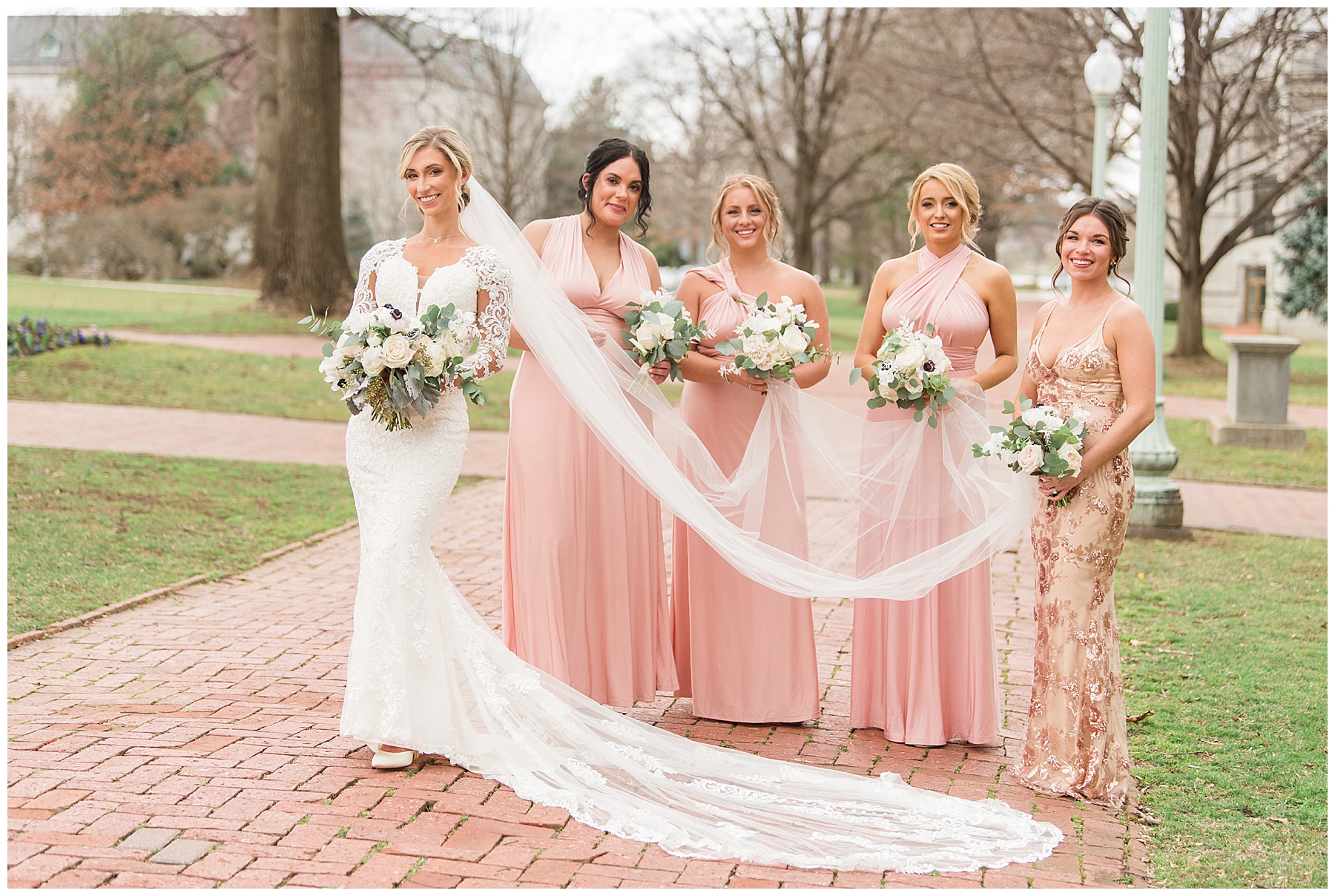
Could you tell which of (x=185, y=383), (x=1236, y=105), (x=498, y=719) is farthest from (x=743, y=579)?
(x=1236, y=105)

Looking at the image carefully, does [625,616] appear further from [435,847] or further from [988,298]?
[988,298]

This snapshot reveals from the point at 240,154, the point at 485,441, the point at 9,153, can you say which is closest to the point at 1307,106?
the point at 485,441

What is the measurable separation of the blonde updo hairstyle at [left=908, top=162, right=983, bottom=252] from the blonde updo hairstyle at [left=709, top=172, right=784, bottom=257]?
60 centimetres

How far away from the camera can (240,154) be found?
4872cm

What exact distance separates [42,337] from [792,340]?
15.0 m

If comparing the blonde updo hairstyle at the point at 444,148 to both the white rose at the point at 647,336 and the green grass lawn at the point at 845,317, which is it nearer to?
the white rose at the point at 647,336

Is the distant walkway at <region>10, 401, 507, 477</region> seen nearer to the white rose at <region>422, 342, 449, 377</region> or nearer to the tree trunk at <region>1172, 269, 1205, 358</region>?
the white rose at <region>422, 342, 449, 377</region>

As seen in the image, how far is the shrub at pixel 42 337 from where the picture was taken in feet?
54.5

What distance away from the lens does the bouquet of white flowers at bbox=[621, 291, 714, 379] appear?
5324mm

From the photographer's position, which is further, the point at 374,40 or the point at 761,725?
the point at 374,40

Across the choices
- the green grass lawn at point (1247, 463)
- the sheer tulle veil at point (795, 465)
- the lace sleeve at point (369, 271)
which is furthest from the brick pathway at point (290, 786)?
the green grass lawn at point (1247, 463)

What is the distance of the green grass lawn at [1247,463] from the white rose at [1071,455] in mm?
9336

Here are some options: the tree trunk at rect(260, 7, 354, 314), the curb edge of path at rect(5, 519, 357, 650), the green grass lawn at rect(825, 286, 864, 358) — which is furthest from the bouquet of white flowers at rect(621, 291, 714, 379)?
the tree trunk at rect(260, 7, 354, 314)

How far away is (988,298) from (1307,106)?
20088 mm
